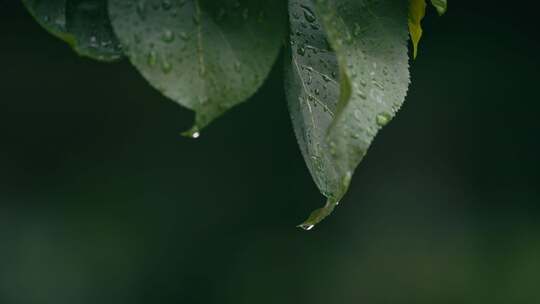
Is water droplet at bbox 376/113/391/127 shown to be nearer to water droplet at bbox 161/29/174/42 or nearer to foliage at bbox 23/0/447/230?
foliage at bbox 23/0/447/230

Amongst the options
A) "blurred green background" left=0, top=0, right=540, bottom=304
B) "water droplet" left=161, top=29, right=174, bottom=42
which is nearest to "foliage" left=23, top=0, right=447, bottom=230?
"water droplet" left=161, top=29, right=174, bottom=42

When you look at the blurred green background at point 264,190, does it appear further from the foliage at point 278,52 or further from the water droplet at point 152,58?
the water droplet at point 152,58

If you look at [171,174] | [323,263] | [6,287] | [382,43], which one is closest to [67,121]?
[171,174]

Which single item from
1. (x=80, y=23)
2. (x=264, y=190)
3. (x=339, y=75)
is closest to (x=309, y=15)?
(x=339, y=75)

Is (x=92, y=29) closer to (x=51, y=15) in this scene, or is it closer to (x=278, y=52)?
(x=51, y=15)

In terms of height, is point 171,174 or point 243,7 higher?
point 243,7

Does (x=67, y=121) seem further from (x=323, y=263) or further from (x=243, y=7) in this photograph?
(x=243, y=7)

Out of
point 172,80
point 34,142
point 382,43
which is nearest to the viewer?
point 172,80
